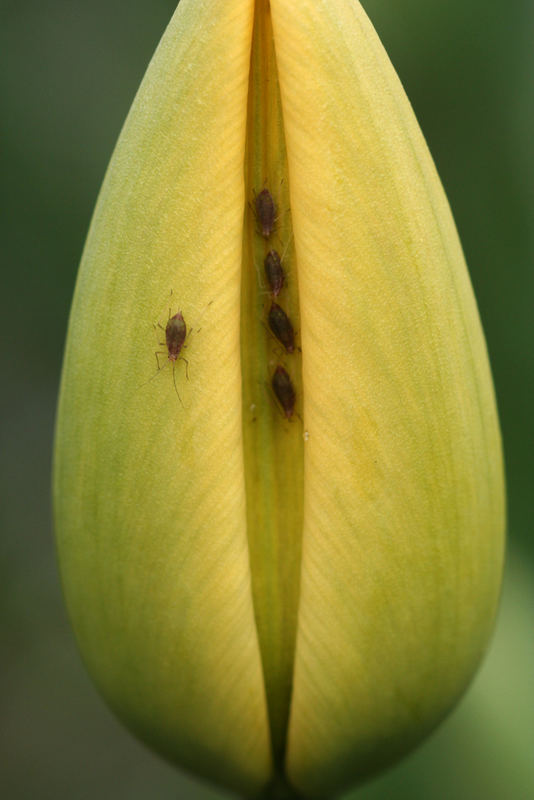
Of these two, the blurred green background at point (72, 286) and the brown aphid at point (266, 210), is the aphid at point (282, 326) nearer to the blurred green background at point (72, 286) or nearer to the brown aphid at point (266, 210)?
the brown aphid at point (266, 210)

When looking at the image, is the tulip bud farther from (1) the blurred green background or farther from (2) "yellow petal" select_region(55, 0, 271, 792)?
(1) the blurred green background

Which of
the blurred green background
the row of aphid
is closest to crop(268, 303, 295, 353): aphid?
the row of aphid

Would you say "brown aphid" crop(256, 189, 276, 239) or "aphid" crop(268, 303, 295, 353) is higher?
"brown aphid" crop(256, 189, 276, 239)

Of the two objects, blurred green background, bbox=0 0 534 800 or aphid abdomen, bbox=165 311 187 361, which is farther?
blurred green background, bbox=0 0 534 800

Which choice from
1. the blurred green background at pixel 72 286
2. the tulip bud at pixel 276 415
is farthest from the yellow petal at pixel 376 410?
the blurred green background at pixel 72 286

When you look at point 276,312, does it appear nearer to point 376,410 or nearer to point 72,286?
point 376,410

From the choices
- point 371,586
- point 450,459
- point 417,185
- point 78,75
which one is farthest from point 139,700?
point 78,75

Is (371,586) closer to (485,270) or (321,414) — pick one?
(321,414)
